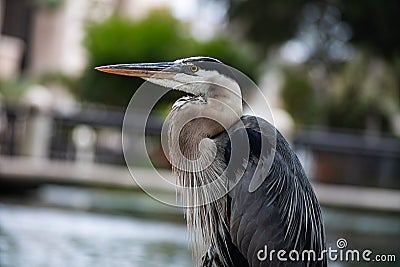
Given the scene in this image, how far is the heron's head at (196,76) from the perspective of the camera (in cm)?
270

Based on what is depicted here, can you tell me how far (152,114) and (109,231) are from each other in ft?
16.8

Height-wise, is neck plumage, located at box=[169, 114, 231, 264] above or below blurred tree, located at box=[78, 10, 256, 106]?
below

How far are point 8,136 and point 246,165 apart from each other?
27.7ft

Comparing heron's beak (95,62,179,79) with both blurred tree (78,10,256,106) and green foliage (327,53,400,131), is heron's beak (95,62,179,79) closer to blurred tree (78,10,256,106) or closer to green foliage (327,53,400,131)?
blurred tree (78,10,256,106)

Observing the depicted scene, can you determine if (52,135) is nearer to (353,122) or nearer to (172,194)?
(172,194)

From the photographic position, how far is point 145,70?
2734 mm

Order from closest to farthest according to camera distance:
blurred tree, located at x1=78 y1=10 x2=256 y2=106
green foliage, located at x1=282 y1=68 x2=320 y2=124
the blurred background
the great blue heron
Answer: the great blue heron, the blurred background, blurred tree, located at x1=78 y1=10 x2=256 y2=106, green foliage, located at x1=282 y1=68 x2=320 y2=124

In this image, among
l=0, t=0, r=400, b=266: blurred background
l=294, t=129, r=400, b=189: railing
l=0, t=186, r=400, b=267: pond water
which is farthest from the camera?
l=294, t=129, r=400, b=189: railing

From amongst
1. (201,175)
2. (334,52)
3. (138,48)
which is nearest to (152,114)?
(138,48)

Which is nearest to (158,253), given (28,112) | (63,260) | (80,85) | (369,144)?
(63,260)

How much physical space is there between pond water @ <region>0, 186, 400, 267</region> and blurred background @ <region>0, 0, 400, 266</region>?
20 mm

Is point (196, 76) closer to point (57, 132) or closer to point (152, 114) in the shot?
point (57, 132)

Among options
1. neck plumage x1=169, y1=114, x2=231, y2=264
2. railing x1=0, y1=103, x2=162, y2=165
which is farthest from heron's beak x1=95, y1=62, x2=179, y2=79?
railing x1=0, y1=103, x2=162, y2=165

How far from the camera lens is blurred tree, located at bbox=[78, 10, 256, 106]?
15.2 metres
